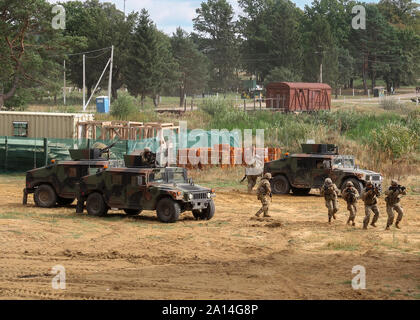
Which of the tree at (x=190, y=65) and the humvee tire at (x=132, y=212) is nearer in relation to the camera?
the humvee tire at (x=132, y=212)

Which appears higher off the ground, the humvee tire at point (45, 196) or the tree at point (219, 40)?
the tree at point (219, 40)

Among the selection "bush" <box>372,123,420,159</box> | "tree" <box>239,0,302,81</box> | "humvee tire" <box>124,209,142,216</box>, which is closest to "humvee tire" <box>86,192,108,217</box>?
"humvee tire" <box>124,209,142,216</box>

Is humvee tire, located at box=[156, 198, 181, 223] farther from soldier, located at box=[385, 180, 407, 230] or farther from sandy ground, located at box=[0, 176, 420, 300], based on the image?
soldier, located at box=[385, 180, 407, 230]

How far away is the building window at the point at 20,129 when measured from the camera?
36.3m

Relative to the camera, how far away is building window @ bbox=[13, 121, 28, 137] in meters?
36.3

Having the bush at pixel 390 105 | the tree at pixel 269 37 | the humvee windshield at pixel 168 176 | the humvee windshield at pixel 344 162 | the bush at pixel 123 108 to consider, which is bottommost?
the humvee windshield at pixel 168 176

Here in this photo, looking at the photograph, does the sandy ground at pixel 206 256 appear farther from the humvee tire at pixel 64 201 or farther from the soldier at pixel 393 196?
the humvee tire at pixel 64 201

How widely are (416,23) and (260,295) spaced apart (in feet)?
372

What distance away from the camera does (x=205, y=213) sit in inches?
784

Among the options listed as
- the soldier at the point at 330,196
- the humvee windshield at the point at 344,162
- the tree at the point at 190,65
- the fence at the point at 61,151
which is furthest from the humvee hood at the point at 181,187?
the tree at the point at 190,65

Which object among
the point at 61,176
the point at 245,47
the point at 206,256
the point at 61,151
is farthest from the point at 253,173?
the point at 245,47

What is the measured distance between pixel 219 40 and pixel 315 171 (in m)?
77.5

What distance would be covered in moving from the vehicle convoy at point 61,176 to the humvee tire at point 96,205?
4.88 ft

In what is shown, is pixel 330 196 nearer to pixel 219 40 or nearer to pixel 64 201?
pixel 64 201
